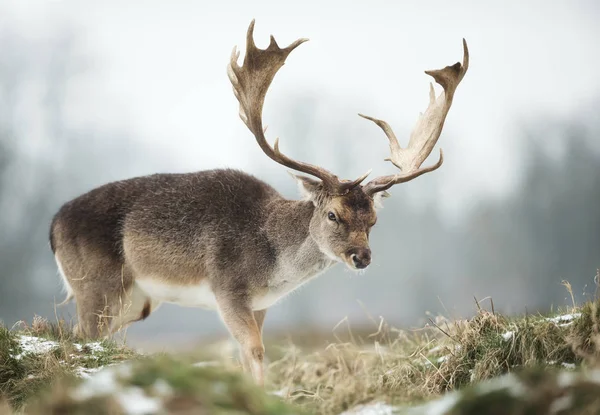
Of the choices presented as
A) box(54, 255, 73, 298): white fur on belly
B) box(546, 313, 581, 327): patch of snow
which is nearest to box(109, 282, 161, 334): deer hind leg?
box(54, 255, 73, 298): white fur on belly

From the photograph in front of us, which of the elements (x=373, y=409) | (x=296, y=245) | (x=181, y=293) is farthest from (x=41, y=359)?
(x=373, y=409)

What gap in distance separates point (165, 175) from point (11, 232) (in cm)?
2660

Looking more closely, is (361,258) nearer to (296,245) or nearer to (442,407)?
(296,245)

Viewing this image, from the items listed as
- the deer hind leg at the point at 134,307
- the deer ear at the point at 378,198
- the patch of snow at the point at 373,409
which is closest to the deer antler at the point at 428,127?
the deer ear at the point at 378,198

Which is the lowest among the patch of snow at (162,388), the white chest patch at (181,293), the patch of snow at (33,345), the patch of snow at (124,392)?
the white chest patch at (181,293)

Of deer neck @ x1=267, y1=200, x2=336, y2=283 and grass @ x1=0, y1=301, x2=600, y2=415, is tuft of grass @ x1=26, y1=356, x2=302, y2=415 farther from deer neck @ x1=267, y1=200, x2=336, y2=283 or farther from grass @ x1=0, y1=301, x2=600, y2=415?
deer neck @ x1=267, y1=200, x2=336, y2=283

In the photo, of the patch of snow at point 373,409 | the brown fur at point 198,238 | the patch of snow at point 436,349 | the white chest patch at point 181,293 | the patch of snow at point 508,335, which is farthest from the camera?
the white chest patch at point 181,293

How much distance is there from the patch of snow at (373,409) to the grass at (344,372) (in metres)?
0.05

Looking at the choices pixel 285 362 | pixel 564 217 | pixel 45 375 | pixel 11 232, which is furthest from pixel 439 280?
pixel 45 375

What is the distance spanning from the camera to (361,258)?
7.19 m

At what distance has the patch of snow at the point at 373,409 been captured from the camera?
4176mm

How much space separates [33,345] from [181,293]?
1.93m

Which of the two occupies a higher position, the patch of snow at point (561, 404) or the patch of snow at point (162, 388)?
the patch of snow at point (162, 388)

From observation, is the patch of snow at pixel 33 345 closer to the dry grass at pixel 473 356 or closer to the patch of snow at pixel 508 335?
the dry grass at pixel 473 356
